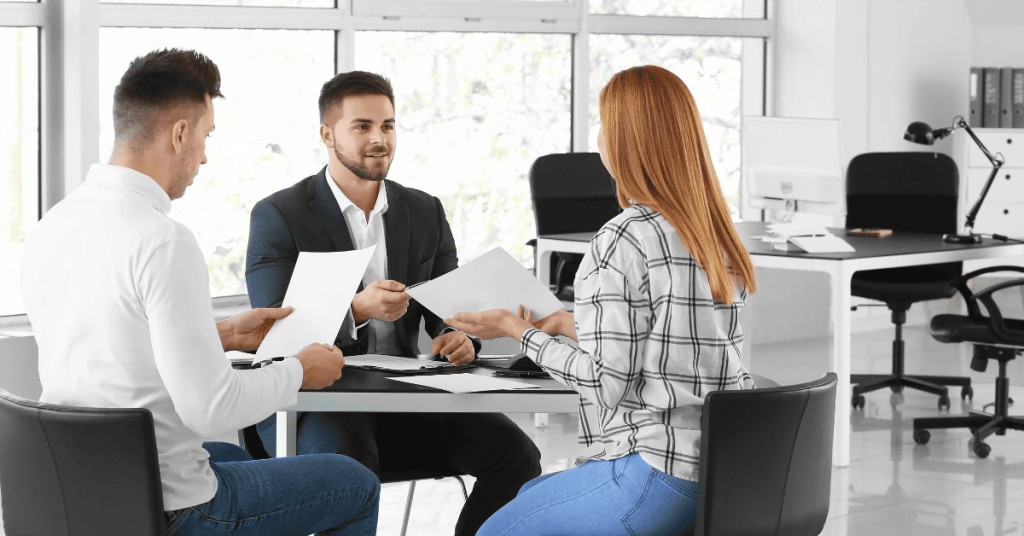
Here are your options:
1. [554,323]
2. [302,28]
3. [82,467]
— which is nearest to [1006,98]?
[302,28]

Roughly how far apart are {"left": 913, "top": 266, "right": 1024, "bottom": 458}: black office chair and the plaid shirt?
2.76 meters

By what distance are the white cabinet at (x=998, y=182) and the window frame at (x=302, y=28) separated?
4.54ft

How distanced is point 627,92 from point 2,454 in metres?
1.04

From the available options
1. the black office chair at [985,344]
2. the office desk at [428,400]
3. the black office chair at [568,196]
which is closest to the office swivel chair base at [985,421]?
the black office chair at [985,344]

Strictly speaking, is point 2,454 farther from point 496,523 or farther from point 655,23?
point 655,23

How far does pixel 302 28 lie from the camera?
4.94 meters

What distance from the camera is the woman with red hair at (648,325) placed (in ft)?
5.30

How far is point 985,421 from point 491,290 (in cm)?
307

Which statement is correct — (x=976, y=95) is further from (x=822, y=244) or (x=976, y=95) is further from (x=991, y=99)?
(x=822, y=244)

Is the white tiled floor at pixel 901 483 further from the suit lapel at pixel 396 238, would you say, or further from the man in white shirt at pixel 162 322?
the man in white shirt at pixel 162 322

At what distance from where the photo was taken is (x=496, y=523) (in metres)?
1.71

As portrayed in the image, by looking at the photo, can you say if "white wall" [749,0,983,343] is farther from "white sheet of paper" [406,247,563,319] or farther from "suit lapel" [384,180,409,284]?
"white sheet of paper" [406,247,563,319]

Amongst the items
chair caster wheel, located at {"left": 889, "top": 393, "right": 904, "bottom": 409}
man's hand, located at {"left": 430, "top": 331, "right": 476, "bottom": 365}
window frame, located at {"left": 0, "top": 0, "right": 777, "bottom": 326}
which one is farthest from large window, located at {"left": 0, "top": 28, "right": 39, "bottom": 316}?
chair caster wheel, located at {"left": 889, "top": 393, "right": 904, "bottom": 409}

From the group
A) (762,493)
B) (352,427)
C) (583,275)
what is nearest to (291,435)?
(352,427)
